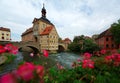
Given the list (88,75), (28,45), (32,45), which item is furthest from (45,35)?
(88,75)

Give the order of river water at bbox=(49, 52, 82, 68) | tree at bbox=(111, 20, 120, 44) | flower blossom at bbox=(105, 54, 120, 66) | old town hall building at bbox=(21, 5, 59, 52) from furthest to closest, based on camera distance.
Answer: old town hall building at bbox=(21, 5, 59, 52)
tree at bbox=(111, 20, 120, 44)
river water at bbox=(49, 52, 82, 68)
flower blossom at bbox=(105, 54, 120, 66)

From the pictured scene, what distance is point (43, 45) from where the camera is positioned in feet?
167

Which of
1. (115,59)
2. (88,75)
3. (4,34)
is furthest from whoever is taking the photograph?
(4,34)

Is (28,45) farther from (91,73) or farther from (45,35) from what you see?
(91,73)

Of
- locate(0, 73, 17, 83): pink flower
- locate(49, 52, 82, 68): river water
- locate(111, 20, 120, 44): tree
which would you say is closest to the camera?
locate(0, 73, 17, 83): pink flower

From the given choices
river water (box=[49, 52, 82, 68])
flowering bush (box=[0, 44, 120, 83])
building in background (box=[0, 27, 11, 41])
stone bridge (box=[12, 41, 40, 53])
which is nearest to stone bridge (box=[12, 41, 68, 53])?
stone bridge (box=[12, 41, 40, 53])

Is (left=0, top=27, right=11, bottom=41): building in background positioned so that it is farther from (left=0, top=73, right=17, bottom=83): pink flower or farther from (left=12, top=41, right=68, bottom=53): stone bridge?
(left=0, top=73, right=17, bottom=83): pink flower

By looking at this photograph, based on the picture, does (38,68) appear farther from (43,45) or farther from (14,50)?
(43,45)

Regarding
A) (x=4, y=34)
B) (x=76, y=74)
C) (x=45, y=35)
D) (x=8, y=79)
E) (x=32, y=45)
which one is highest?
(x=4, y=34)

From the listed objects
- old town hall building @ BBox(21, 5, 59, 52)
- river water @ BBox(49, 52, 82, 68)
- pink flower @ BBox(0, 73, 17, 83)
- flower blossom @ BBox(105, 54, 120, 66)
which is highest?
old town hall building @ BBox(21, 5, 59, 52)

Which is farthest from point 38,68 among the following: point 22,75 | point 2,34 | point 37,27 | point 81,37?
point 81,37

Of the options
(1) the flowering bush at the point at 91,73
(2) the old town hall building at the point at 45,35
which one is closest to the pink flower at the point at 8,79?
(1) the flowering bush at the point at 91,73

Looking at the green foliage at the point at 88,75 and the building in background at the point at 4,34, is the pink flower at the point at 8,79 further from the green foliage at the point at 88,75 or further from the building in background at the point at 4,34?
the building in background at the point at 4,34

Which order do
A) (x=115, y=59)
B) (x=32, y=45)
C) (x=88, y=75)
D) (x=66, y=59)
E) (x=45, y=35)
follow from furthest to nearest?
1. (x=45, y=35)
2. (x=32, y=45)
3. (x=66, y=59)
4. (x=115, y=59)
5. (x=88, y=75)
